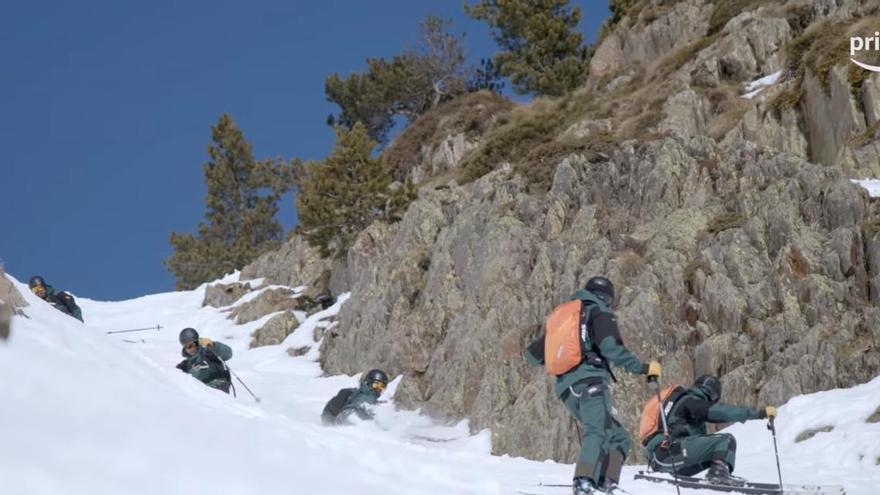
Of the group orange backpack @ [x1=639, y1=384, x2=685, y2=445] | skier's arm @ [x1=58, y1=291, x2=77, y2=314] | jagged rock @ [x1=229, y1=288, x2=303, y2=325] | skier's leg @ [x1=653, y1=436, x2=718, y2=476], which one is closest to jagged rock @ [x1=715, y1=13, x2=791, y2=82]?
jagged rock @ [x1=229, y1=288, x2=303, y2=325]

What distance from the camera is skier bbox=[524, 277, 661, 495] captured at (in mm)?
9422

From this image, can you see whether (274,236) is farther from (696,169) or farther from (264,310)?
(696,169)

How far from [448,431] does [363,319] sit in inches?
271

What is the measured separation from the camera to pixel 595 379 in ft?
31.7

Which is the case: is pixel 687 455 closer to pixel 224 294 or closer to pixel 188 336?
pixel 188 336

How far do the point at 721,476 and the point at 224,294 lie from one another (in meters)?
30.3

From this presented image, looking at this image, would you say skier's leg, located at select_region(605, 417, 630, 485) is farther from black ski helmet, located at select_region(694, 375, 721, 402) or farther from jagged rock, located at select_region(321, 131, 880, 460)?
jagged rock, located at select_region(321, 131, 880, 460)

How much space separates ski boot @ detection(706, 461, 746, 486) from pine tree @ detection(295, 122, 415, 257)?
87.5 feet

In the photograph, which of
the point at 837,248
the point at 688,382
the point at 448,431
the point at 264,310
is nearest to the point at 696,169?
the point at 837,248

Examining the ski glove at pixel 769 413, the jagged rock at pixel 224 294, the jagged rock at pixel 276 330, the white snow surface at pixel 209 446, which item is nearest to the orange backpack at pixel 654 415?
the white snow surface at pixel 209 446

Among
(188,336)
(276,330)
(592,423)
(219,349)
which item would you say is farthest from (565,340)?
(276,330)

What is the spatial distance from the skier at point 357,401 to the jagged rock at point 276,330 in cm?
1469

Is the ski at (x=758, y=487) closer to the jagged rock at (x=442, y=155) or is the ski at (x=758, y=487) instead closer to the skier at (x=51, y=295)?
the skier at (x=51, y=295)

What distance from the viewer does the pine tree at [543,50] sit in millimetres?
54344
